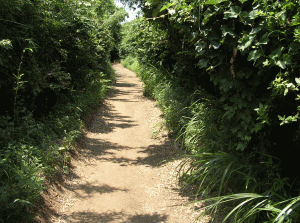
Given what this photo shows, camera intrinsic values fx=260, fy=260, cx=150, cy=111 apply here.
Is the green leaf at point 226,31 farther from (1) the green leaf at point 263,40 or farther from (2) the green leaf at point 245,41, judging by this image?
(1) the green leaf at point 263,40

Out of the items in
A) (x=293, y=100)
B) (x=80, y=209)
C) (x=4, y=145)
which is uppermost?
(x=293, y=100)

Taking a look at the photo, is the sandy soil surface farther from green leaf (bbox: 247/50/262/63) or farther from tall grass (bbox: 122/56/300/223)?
green leaf (bbox: 247/50/262/63)

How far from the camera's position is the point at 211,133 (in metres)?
4.25

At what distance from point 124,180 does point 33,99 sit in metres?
2.51

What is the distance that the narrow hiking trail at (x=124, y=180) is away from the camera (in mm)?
3943

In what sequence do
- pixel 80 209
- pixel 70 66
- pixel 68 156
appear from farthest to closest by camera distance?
pixel 70 66 → pixel 68 156 → pixel 80 209

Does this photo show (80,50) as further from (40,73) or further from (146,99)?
(146,99)

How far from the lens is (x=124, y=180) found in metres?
5.00

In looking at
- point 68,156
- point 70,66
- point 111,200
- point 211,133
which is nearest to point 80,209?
→ point 111,200

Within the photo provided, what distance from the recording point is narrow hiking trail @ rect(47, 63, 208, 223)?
3.94 m

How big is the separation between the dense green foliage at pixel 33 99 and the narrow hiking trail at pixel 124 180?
55 centimetres

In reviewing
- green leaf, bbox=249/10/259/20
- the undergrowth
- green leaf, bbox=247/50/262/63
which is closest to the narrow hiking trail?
the undergrowth

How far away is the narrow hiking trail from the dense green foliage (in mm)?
553

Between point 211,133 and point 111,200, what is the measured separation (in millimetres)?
1978
